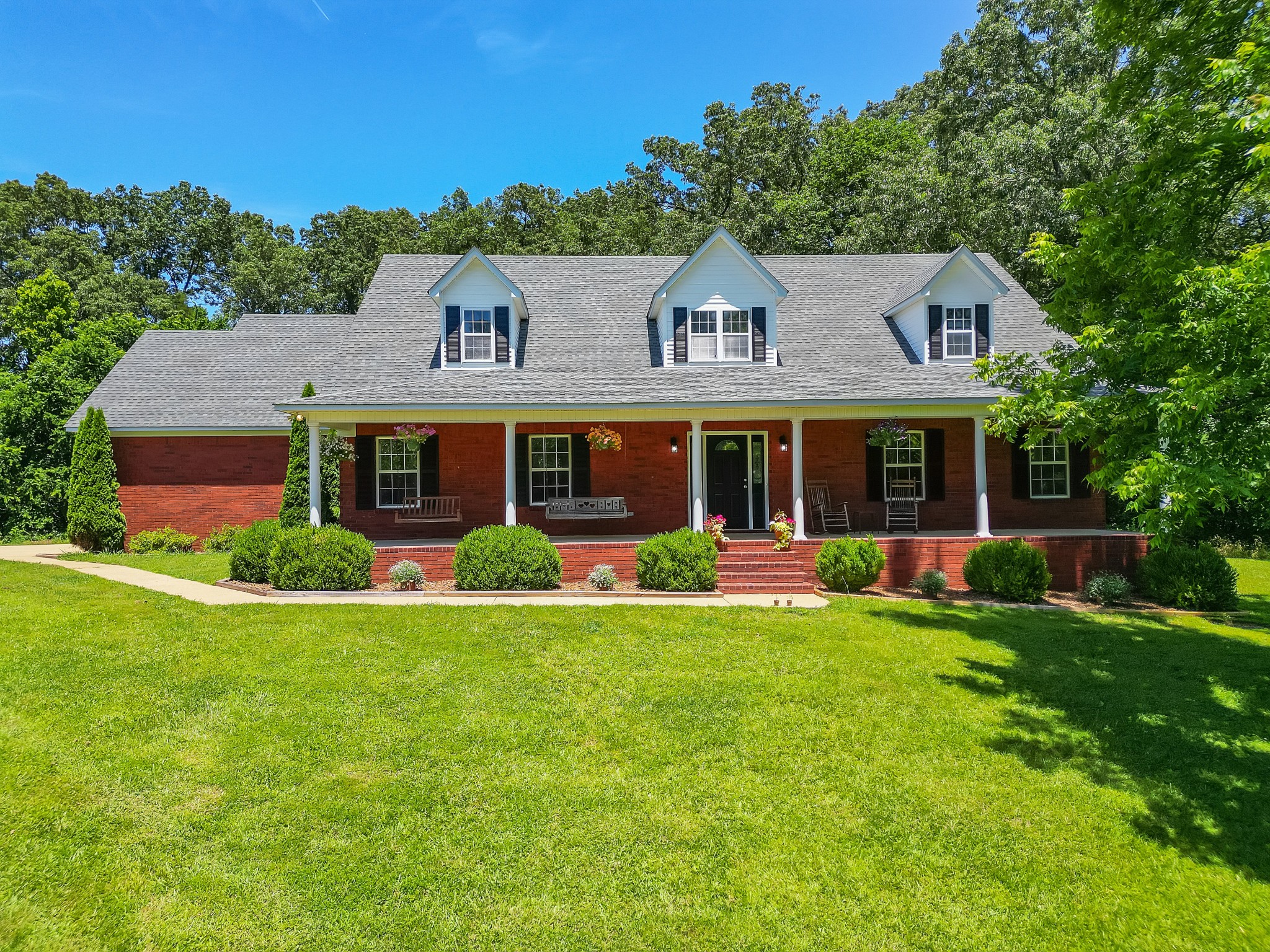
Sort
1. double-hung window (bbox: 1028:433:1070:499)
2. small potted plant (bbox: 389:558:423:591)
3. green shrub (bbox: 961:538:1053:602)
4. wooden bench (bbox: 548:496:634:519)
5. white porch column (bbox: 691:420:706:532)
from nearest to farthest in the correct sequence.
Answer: green shrub (bbox: 961:538:1053:602)
small potted plant (bbox: 389:558:423:591)
white porch column (bbox: 691:420:706:532)
wooden bench (bbox: 548:496:634:519)
double-hung window (bbox: 1028:433:1070:499)

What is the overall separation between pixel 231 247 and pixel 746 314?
1666 inches

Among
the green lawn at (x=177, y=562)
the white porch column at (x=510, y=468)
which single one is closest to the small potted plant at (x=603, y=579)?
the white porch column at (x=510, y=468)

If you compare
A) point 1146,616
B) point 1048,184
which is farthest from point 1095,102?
point 1146,616

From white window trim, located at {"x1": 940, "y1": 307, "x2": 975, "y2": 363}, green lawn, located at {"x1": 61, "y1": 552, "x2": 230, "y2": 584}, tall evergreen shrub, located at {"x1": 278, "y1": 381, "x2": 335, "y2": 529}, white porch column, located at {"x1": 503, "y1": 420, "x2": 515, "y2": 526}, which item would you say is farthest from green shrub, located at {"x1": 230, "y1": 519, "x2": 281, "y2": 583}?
white window trim, located at {"x1": 940, "y1": 307, "x2": 975, "y2": 363}

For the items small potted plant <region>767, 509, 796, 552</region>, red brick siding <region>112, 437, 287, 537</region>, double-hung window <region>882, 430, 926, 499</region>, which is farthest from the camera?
red brick siding <region>112, 437, 287, 537</region>

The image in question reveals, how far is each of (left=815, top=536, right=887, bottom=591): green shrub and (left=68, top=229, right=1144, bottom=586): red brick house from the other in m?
0.80

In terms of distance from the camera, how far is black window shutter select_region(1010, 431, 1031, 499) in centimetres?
1575

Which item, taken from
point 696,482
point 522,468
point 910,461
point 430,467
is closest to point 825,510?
point 910,461

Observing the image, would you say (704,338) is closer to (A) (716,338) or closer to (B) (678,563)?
(A) (716,338)

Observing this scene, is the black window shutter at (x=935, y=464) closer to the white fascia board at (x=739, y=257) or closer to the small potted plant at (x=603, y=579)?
the white fascia board at (x=739, y=257)

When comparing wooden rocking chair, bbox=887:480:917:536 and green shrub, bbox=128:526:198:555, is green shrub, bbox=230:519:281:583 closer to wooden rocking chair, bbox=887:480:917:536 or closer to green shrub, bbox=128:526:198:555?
green shrub, bbox=128:526:198:555

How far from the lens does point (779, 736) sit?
6.29m

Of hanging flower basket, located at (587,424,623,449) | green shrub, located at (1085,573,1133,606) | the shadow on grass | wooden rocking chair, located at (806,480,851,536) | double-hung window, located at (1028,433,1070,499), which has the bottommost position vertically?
the shadow on grass

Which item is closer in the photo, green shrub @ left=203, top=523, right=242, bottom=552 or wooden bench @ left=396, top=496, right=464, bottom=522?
wooden bench @ left=396, top=496, right=464, bottom=522
